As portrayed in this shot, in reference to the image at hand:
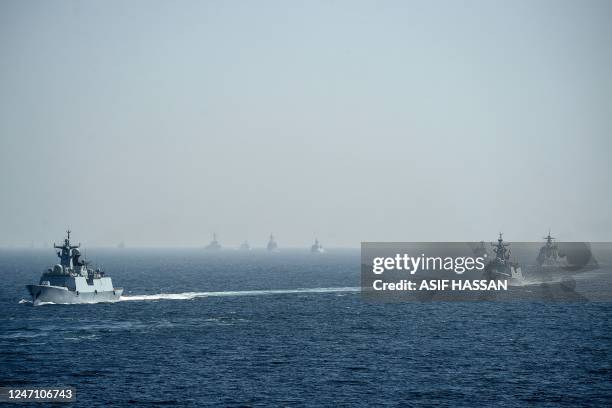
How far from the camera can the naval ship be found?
127 metres

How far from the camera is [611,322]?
11812cm

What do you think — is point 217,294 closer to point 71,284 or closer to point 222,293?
point 222,293

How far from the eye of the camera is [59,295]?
420ft

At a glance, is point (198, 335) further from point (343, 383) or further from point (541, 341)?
point (541, 341)

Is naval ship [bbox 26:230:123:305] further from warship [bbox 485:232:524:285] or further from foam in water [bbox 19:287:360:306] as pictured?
warship [bbox 485:232:524:285]

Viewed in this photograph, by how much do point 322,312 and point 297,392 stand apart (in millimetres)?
60944

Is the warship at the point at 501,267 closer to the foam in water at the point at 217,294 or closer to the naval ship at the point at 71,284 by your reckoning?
the foam in water at the point at 217,294

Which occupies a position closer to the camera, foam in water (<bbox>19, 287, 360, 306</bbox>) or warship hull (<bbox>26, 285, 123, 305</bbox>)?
warship hull (<bbox>26, 285, 123, 305</bbox>)

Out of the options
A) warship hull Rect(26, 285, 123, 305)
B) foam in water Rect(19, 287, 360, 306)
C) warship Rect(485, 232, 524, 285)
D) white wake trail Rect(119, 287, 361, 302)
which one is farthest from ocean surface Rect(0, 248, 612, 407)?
warship Rect(485, 232, 524, 285)

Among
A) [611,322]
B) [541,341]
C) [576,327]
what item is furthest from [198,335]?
[611,322]

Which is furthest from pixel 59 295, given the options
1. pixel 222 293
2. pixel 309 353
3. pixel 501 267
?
pixel 501 267

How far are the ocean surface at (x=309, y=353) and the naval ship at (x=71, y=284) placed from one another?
226 cm

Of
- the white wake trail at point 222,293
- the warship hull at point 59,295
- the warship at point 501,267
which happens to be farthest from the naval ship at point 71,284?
the warship at point 501,267

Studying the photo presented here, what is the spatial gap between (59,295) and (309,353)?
60.6 m
